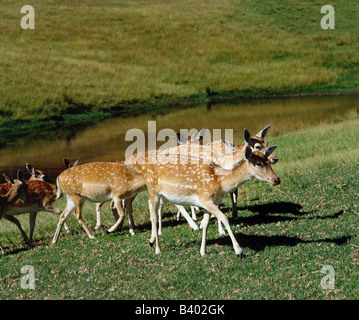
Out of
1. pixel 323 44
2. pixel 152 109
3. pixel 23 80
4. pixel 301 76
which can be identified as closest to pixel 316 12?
pixel 323 44

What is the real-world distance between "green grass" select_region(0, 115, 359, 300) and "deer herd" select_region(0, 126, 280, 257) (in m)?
0.40

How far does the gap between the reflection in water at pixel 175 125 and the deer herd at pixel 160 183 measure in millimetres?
11092

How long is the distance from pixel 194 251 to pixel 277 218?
2.60 metres

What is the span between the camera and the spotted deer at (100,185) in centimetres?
1215

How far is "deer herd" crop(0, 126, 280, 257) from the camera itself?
1000 cm

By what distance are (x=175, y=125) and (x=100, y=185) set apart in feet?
81.8

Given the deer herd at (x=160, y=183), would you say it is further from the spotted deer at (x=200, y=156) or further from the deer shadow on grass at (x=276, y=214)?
the deer shadow on grass at (x=276, y=214)

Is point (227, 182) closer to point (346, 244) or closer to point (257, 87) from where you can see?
point (346, 244)

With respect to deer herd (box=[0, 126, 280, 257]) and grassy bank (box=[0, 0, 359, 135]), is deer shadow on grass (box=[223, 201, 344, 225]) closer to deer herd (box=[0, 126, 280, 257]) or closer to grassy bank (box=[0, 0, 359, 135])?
deer herd (box=[0, 126, 280, 257])

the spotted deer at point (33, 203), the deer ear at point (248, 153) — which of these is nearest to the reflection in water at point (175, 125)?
the spotted deer at point (33, 203)

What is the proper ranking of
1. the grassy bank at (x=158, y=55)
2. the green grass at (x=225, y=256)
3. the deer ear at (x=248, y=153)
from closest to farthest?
the green grass at (x=225, y=256), the deer ear at (x=248, y=153), the grassy bank at (x=158, y=55)

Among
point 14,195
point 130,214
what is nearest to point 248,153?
point 130,214

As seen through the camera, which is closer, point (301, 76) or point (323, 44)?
point (301, 76)
